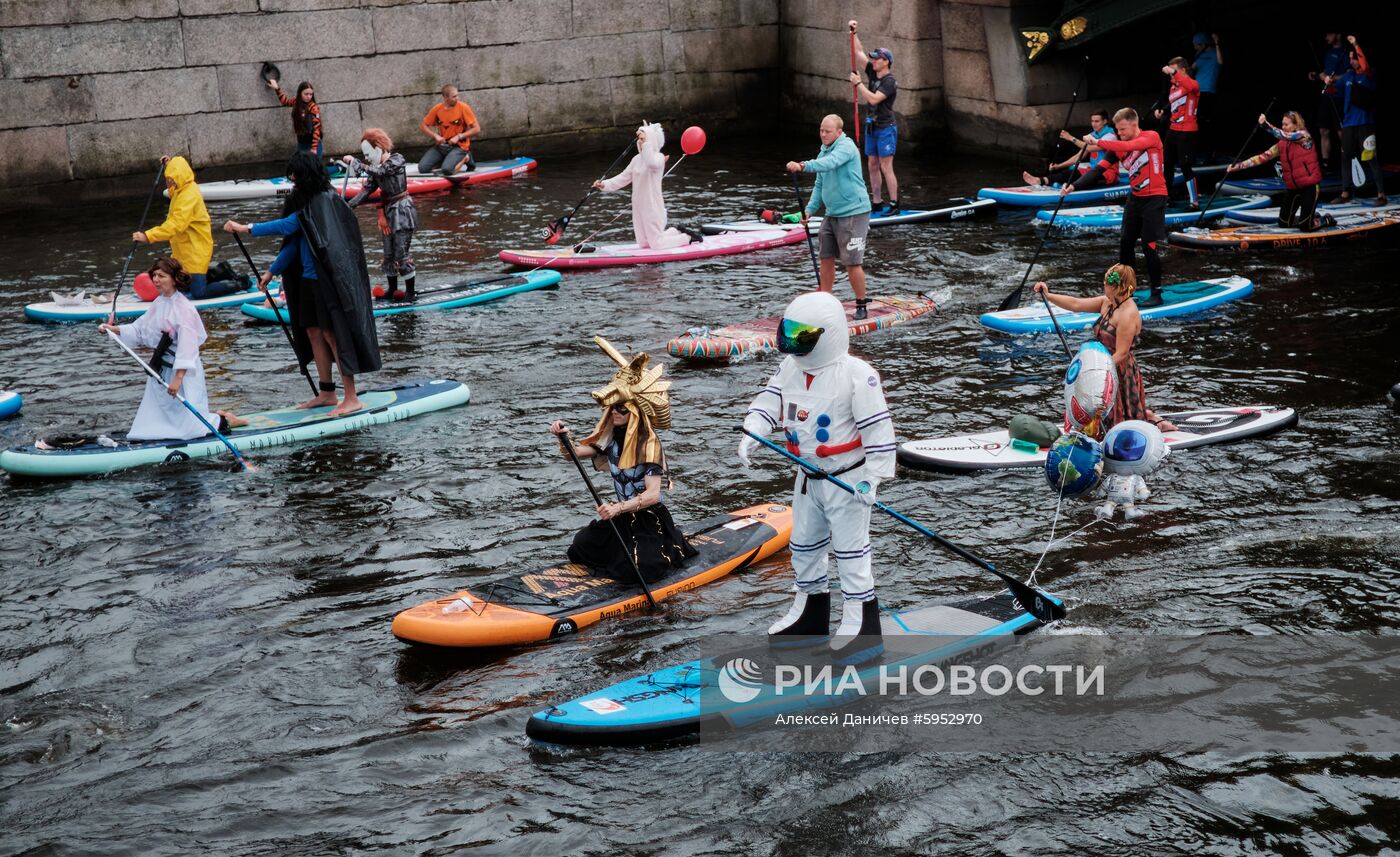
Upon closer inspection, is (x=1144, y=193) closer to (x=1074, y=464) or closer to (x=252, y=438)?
(x=1074, y=464)

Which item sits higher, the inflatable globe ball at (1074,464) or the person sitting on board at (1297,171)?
the person sitting on board at (1297,171)

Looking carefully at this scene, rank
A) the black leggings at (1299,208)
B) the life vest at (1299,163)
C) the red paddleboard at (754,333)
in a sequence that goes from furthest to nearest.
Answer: the black leggings at (1299,208)
the life vest at (1299,163)
the red paddleboard at (754,333)

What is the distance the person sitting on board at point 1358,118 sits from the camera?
681 inches

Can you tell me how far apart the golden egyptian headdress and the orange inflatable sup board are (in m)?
0.73

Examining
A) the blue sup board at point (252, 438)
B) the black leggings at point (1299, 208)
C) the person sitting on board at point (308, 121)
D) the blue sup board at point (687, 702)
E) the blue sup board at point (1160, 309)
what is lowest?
the blue sup board at point (687, 702)

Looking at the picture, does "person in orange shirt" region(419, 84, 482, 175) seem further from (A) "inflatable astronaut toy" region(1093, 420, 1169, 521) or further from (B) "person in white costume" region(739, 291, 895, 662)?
(B) "person in white costume" region(739, 291, 895, 662)

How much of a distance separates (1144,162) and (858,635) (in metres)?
8.42

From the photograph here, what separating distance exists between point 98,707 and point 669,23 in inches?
780

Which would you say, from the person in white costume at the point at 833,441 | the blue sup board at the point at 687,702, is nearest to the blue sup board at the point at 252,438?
the blue sup board at the point at 687,702

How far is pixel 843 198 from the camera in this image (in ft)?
44.3

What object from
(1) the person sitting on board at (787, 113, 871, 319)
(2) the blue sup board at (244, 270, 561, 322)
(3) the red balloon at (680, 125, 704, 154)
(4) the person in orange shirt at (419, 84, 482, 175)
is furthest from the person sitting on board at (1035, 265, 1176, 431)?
(4) the person in orange shirt at (419, 84, 482, 175)

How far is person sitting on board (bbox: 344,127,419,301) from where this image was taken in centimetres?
1429

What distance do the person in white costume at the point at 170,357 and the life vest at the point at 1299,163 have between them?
1183cm

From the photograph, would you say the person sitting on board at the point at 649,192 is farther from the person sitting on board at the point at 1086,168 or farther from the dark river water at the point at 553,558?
the person sitting on board at the point at 1086,168
